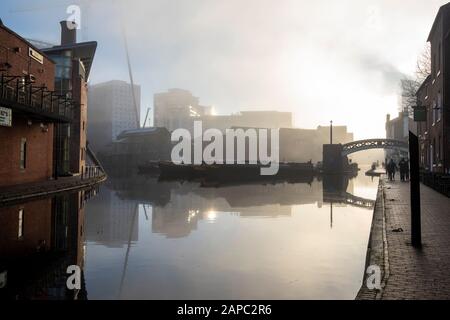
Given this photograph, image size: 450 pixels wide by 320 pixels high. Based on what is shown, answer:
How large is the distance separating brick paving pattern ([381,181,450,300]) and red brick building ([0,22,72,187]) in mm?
17993

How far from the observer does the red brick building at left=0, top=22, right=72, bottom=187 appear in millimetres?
22844

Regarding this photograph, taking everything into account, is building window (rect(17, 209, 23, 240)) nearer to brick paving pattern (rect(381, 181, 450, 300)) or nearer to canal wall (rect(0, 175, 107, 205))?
canal wall (rect(0, 175, 107, 205))

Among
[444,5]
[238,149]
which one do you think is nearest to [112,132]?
[238,149]

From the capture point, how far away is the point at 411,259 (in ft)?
24.0

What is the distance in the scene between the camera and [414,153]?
29.1ft

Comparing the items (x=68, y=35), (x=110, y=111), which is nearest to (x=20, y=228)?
(x=68, y=35)

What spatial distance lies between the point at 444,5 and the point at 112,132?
13336cm

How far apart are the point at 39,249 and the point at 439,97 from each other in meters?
27.5

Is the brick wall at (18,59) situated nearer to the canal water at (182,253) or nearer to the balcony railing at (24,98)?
the balcony railing at (24,98)

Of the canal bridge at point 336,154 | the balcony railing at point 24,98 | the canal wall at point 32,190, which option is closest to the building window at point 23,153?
the balcony railing at point 24,98

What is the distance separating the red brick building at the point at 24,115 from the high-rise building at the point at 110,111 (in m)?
115

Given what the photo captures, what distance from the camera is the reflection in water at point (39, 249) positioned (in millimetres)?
6332
